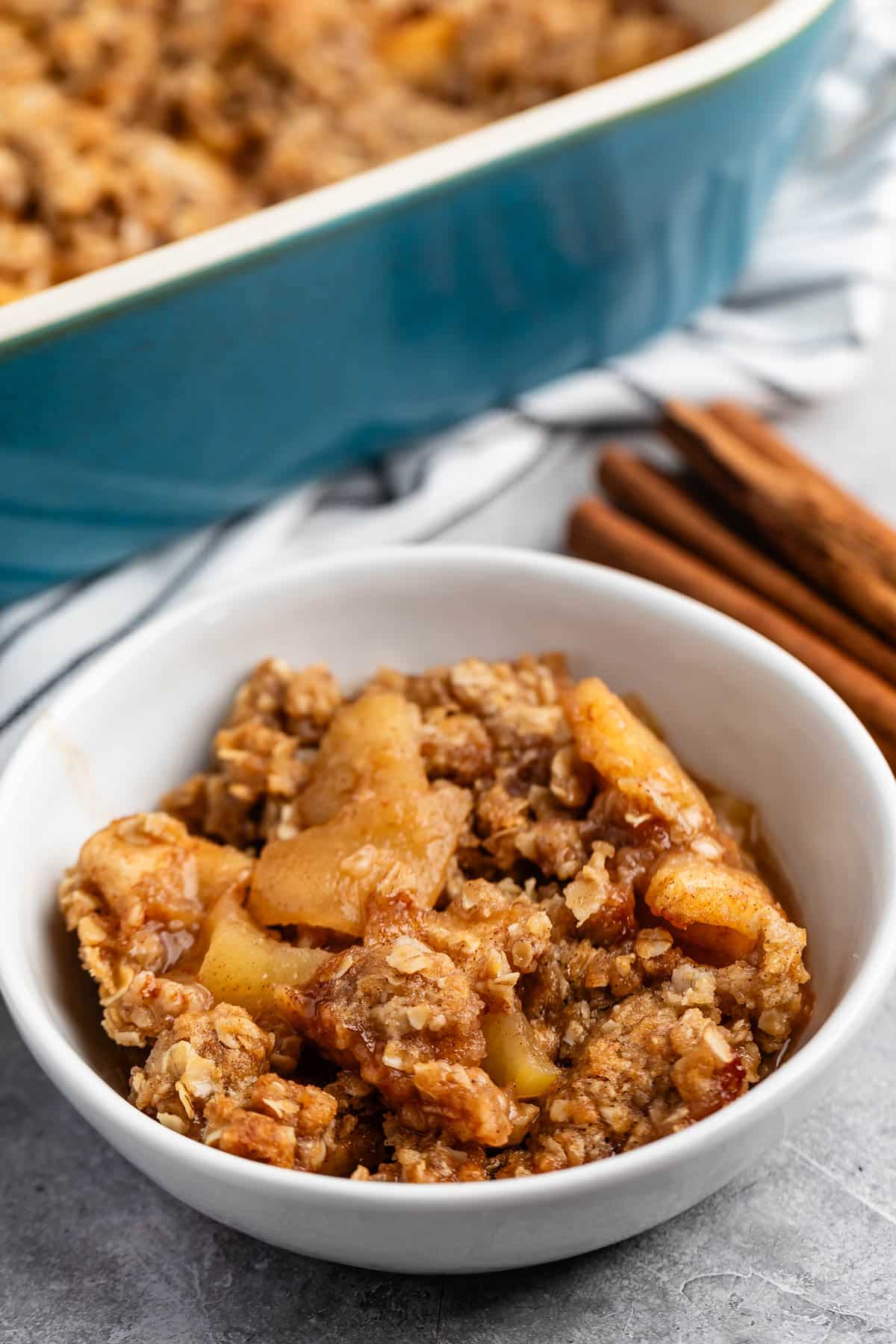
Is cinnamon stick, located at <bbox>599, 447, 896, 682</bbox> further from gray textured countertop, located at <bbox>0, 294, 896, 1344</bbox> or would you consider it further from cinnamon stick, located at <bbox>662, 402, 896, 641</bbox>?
gray textured countertop, located at <bbox>0, 294, 896, 1344</bbox>

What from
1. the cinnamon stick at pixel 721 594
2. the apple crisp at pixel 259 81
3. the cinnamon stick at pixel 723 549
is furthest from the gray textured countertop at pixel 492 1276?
the apple crisp at pixel 259 81

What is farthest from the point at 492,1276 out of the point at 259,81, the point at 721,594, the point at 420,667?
the point at 259,81

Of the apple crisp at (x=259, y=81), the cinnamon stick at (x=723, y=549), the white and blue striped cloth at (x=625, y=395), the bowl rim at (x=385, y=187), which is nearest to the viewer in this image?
the bowl rim at (x=385, y=187)

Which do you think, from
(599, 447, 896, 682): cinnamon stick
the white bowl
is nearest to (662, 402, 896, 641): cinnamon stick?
(599, 447, 896, 682): cinnamon stick

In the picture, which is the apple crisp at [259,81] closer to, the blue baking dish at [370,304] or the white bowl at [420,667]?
the blue baking dish at [370,304]

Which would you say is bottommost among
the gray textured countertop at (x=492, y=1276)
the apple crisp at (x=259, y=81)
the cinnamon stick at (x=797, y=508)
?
the gray textured countertop at (x=492, y=1276)

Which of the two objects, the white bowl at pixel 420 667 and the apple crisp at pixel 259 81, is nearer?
the white bowl at pixel 420 667
